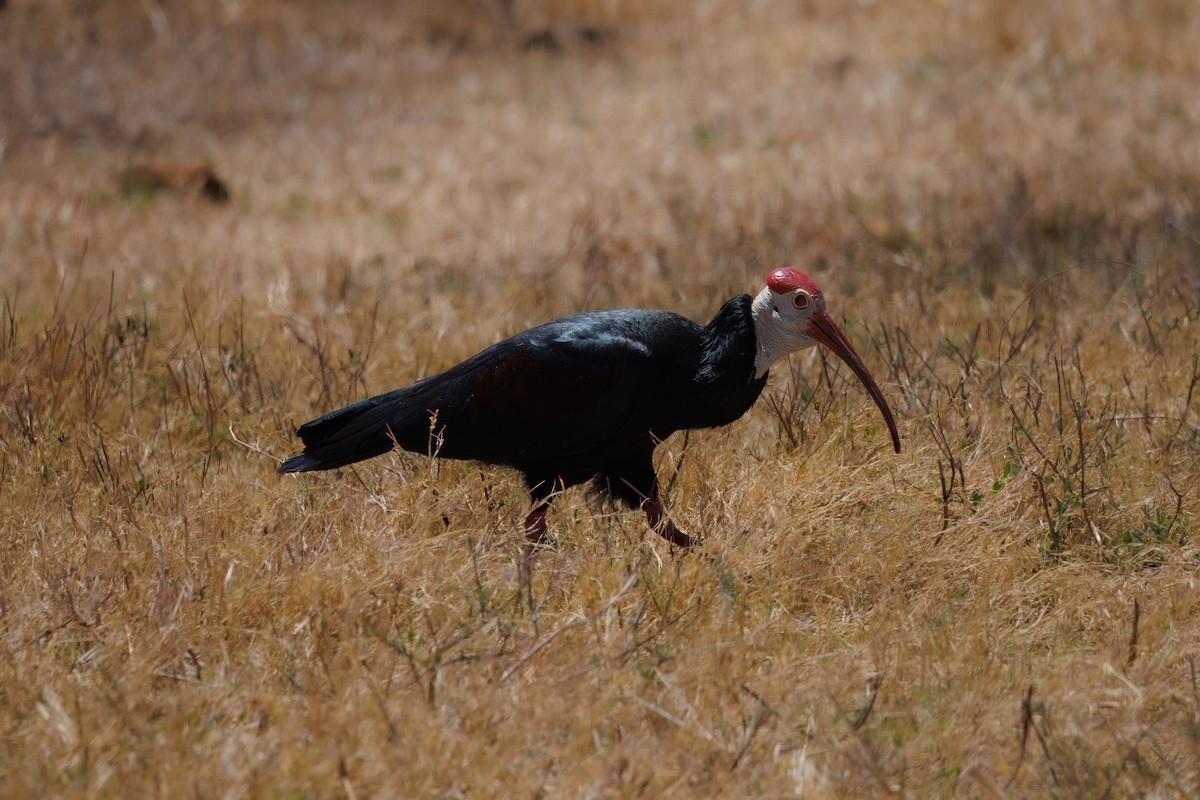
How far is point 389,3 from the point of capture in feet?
47.7

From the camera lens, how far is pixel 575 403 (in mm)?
4227

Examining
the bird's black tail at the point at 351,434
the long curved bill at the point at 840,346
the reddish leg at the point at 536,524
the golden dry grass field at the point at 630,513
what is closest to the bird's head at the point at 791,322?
the long curved bill at the point at 840,346

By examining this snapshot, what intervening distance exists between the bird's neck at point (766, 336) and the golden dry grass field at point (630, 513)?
0.37 meters

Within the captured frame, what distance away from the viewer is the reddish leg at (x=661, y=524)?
4.20 meters

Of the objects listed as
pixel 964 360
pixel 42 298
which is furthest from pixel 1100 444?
pixel 42 298

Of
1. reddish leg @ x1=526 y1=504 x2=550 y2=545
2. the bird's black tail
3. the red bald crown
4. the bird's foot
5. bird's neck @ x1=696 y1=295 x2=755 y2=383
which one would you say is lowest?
the bird's foot

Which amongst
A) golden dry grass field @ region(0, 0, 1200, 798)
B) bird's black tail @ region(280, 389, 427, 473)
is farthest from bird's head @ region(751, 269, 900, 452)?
bird's black tail @ region(280, 389, 427, 473)

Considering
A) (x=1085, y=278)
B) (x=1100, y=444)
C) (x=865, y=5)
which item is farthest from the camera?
(x=865, y=5)

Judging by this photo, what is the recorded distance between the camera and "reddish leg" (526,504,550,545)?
424 cm

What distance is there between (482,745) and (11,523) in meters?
1.86

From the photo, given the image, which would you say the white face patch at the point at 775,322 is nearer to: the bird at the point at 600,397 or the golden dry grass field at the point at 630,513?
the bird at the point at 600,397

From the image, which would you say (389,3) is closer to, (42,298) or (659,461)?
(42,298)

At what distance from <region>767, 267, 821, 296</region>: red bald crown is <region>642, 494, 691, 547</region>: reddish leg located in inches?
28.8

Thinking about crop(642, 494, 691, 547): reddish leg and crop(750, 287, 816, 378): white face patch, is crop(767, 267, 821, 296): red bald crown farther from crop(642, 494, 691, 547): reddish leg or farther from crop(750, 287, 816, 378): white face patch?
→ crop(642, 494, 691, 547): reddish leg
